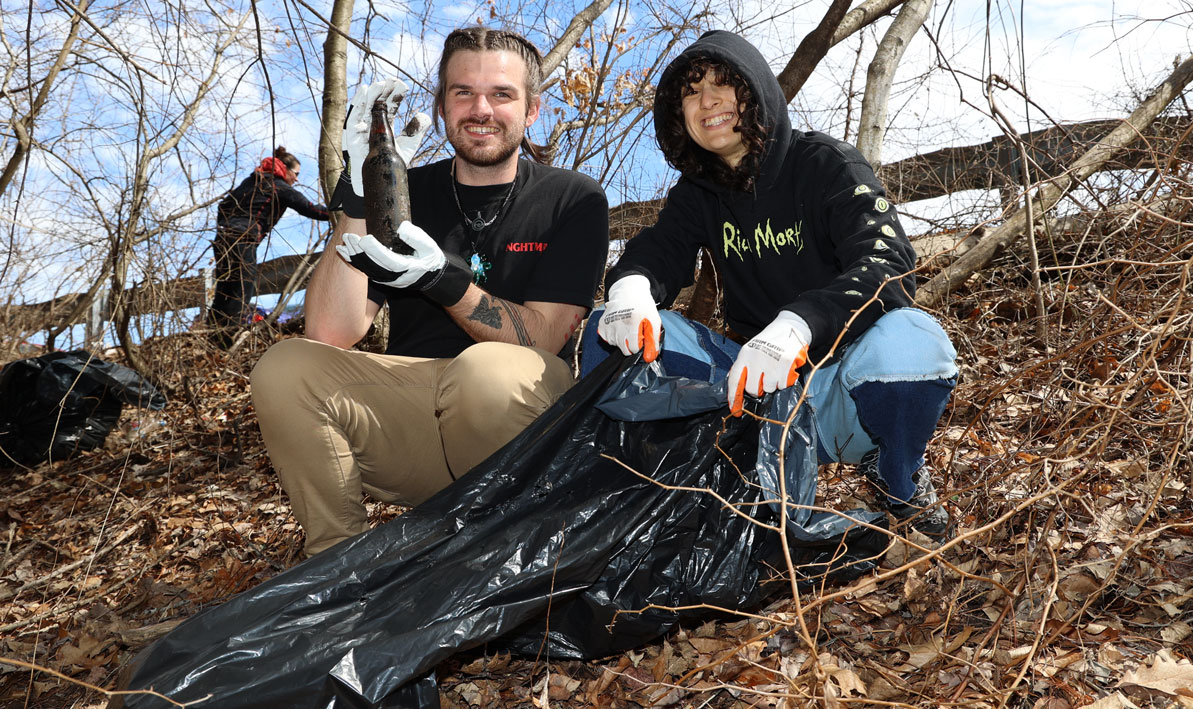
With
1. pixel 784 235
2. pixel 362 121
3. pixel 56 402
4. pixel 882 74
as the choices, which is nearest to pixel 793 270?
pixel 784 235

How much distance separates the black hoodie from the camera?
2049 millimetres

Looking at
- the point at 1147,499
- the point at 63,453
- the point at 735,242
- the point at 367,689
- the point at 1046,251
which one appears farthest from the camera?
the point at 63,453

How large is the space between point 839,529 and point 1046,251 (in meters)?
2.89

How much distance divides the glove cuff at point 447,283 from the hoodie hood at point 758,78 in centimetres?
82

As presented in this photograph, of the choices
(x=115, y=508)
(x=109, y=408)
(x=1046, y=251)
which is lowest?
(x=115, y=508)

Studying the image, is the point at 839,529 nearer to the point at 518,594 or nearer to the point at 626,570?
the point at 626,570

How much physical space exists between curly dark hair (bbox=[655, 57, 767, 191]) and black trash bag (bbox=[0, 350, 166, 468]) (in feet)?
12.3

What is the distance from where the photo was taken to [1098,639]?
5.90ft

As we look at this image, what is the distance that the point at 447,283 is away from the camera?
236 centimetres

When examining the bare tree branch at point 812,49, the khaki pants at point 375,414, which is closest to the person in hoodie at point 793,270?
the khaki pants at point 375,414

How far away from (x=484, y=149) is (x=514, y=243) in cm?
32

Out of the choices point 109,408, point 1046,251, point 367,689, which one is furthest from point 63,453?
point 1046,251

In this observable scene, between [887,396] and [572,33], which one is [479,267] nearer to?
[887,396]

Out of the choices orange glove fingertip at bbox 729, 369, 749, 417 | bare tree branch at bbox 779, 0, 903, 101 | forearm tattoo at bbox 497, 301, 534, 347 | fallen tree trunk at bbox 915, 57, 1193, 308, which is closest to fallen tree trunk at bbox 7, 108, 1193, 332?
fallen tree trunk at bbox 915, 57, 1193, 308
